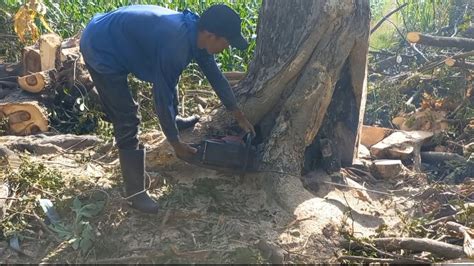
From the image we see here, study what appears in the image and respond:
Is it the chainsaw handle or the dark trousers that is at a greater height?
the dark trousers

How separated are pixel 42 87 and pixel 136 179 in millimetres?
2458

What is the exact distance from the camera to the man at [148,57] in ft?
11.9

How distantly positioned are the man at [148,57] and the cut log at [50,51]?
2271 millimetres

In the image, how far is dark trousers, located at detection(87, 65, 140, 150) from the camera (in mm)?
3971

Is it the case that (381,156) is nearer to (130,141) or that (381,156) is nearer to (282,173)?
(282,173)

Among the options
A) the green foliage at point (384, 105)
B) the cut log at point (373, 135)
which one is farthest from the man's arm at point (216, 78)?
the green foliage at point (384, 105)

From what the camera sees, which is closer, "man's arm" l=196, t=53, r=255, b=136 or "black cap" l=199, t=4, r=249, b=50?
"black cap" l=199, t=4, r=249, b=50

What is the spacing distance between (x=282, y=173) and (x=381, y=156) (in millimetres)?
1344

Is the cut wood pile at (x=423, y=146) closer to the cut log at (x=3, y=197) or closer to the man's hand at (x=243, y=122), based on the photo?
the man's hand at (x=243, y=122)

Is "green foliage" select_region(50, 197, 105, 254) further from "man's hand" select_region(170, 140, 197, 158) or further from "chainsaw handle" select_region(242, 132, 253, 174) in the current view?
"chainsaw handle" select_region(242, 132, 253, 174)

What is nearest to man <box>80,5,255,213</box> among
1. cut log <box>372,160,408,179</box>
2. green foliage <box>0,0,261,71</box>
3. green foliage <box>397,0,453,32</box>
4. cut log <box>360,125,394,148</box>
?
cut log <box>372,160,408,179</box>

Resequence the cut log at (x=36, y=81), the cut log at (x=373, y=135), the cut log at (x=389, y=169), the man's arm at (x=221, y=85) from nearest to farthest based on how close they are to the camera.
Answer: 1. the man's arm at (x=221, y=85)
2. the cut log at (x=389, y=169)
3. the cut log at (x=373, y=135)
4. the cut log at (x=36, y=81)

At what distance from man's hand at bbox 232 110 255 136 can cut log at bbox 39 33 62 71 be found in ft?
9.04

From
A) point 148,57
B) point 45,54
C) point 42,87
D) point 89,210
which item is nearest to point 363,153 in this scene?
point 148,57
